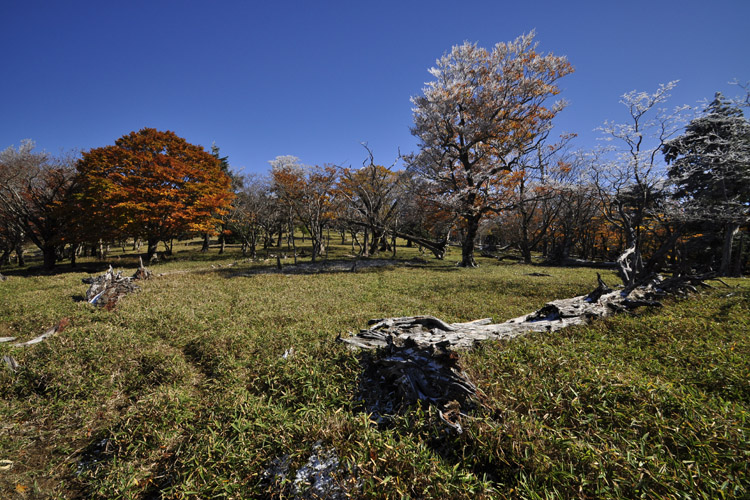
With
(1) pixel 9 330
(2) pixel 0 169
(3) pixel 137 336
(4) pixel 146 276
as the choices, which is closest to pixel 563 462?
(3) pixel 137 336

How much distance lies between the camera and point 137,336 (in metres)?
6.98

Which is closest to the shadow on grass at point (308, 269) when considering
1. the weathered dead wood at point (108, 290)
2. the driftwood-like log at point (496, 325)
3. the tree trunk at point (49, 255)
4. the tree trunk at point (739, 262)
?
the weathered dead wood at point (108, 290)

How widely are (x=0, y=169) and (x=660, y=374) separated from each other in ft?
126

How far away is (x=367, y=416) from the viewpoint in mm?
3680

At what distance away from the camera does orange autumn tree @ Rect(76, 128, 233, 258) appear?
69.3 feet

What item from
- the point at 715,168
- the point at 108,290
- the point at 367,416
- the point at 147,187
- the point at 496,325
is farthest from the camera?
the point at 147,187

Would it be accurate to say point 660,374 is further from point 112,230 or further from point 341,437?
point 112,230

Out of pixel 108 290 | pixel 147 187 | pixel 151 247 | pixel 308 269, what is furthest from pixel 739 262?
pixel 151 247

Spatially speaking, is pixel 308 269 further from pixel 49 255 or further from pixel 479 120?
pixel 49 255

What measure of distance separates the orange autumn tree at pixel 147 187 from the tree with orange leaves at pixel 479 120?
804 inches

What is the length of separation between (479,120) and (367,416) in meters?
22.3

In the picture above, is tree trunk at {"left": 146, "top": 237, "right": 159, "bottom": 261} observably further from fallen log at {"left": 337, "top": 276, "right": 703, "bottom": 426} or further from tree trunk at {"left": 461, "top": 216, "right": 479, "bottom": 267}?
tree trunk at {"left": 461, "top": 216, "right": 479, "bottom": 267}

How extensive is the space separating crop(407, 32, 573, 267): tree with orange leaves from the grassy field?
1607 centimetres

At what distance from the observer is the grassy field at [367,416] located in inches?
104
